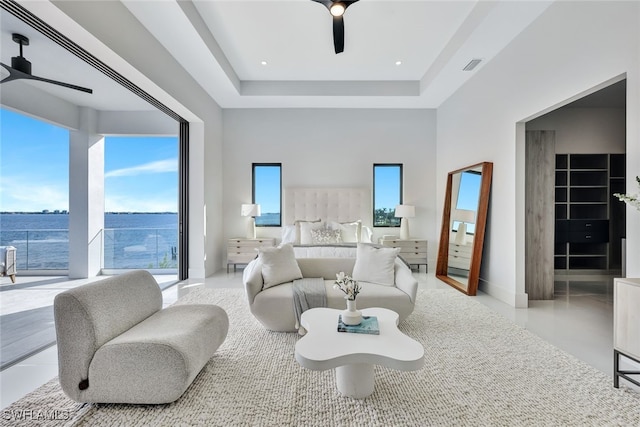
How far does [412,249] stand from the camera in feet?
19.0

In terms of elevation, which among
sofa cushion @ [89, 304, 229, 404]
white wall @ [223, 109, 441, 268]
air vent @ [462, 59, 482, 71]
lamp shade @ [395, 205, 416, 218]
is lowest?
sofa cushion @ [89, 304, 229, 404]

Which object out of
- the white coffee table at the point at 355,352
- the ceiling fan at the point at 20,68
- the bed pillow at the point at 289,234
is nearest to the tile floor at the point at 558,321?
Result: the bed pillow at the point at 289,234

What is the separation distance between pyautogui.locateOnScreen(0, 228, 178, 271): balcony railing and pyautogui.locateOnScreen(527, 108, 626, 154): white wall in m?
7.36

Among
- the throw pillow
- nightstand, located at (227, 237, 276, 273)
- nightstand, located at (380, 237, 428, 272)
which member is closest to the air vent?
nightstand, located at (380, 237, 428, 272)

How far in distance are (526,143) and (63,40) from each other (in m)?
5.17

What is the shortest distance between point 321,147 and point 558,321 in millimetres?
4651

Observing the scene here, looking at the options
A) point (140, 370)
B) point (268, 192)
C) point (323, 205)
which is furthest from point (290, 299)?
point (268, 192)

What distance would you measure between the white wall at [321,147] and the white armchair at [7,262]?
340cm

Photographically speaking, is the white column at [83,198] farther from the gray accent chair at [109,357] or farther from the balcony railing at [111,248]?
the gray accent chair at [109,357]

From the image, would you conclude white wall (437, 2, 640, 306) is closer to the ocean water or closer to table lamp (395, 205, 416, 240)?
table lamp (395, 205, 416, 240)

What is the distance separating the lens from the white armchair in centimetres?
492

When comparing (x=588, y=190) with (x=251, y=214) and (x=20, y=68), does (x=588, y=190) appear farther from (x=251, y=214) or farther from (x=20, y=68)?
(x=20, y=68)

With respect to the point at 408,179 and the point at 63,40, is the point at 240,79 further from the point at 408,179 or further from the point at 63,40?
the point at 408,179

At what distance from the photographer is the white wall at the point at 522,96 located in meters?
2.35
